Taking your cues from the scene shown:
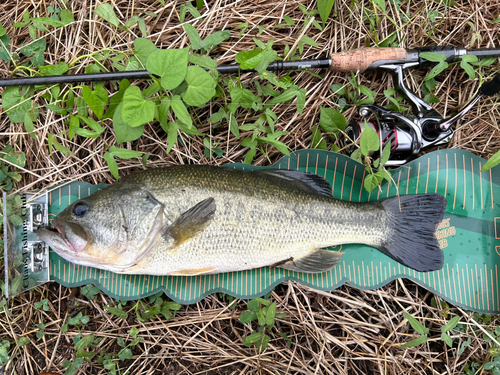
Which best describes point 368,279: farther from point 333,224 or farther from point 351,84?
point 351,84

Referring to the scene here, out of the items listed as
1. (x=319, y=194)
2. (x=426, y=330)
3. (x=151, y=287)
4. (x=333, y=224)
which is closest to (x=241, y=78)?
(x=319, y=194)

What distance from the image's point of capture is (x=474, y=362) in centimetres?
279

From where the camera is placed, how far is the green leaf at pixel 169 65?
2.29 meters

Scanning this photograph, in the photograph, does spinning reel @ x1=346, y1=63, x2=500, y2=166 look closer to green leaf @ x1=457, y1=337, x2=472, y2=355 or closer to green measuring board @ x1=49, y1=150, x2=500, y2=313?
green measuring board @ x1=49, y1=150, x2=500, y2=313

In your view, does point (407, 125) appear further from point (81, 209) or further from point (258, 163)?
point (81, 209)

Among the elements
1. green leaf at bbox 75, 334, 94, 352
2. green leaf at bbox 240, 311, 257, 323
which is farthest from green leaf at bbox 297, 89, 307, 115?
green leaf at bbox 75, 334, 94, 352

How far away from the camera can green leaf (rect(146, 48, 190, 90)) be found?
90.4 inches

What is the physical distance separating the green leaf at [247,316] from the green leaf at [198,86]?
5.65ft

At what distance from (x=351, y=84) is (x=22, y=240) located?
320 cm

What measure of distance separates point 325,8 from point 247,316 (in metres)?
2.71

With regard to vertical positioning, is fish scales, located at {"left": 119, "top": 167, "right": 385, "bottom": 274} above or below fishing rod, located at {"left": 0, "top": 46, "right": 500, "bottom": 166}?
below

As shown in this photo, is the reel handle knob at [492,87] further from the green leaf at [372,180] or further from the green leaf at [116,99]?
the green leaf at [116,99]

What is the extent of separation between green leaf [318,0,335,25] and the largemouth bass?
4.65ft

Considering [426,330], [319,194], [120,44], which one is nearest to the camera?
[426,330]
